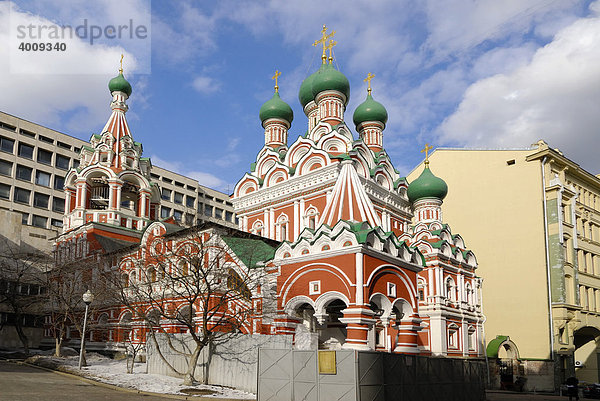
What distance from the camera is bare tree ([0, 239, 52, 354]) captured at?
93.0 ft

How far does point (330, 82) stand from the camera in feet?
105

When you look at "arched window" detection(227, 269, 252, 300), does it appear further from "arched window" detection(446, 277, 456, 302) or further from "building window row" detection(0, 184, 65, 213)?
"building window row" detection(0, 184, 65, 213)

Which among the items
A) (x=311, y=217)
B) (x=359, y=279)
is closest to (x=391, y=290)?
(x=359, y=279)

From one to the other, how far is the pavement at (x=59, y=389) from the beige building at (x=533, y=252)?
2236cm

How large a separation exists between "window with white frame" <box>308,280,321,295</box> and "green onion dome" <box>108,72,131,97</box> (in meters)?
22.5

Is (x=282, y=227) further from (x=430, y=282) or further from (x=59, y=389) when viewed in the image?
(x=59, y=389)

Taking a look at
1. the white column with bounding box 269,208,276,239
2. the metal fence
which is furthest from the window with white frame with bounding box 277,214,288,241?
the metal fence

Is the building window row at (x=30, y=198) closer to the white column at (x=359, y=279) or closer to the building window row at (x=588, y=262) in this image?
the white column at (x=359, y=279)

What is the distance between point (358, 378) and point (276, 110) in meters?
24.6

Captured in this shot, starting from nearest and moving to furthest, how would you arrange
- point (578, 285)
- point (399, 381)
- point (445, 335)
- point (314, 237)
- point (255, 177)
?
point (399, 381) → point (314, 237) → point (445, 335) → point (255, 177) → point (578, 285)

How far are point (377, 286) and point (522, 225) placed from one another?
20838mm

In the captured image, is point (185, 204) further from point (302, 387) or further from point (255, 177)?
point (302, 387)

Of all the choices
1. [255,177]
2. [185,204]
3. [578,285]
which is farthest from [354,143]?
[185,204]

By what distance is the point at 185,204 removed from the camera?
6438cm
